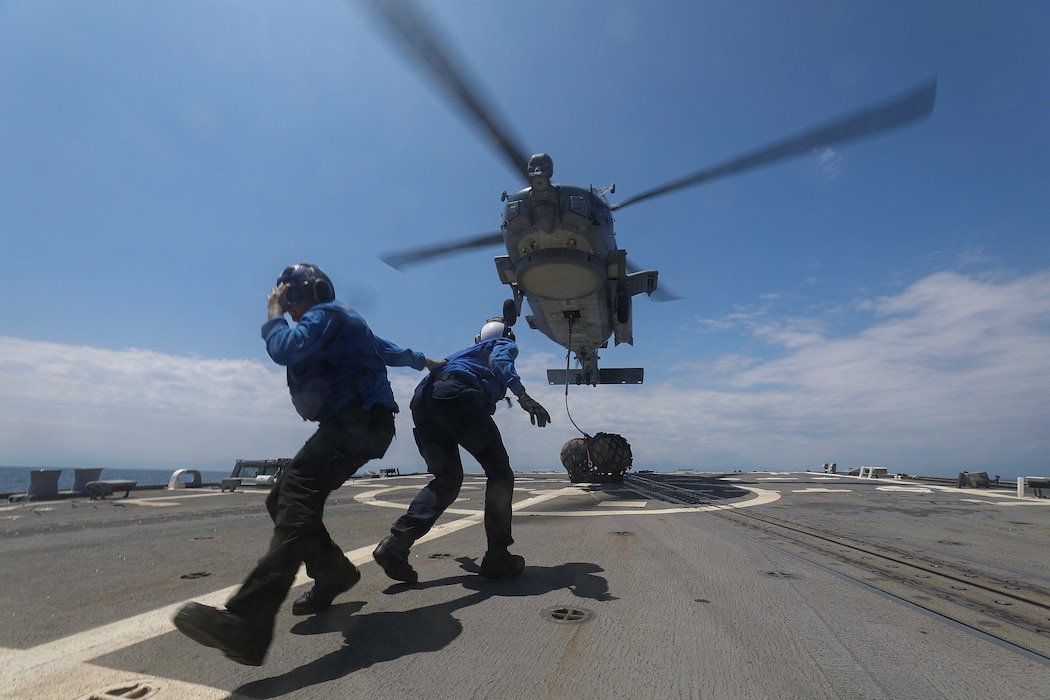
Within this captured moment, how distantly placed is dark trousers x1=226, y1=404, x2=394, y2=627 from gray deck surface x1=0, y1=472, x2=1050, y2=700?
28 cm

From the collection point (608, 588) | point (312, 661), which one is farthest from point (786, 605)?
point (312, 661)

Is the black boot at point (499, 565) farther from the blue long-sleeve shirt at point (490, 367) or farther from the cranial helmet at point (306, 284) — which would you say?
the cranial helmet at point (306, 284)

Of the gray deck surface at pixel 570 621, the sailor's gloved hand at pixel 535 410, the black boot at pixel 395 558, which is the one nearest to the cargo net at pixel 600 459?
the gray deck surface at pixel 570 621

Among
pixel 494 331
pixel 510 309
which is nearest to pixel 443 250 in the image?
pixel 510 309

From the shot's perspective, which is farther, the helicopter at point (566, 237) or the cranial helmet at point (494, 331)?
the helicopter at point (566, 237)

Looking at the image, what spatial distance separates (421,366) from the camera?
314cm

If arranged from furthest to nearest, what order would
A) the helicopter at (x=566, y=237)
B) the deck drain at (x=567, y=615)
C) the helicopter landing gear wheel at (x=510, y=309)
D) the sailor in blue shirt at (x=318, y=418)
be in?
the helicopter landing gear wheel at (x=510, y=309), the helicopter at (x=566, y=237), the deck drain at (x=567, y=615), the sailor in blue shirt at (x=318, y=418)

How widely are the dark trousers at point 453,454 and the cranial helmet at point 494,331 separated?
61cm

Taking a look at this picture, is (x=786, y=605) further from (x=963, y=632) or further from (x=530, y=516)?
(x=530, y=516)

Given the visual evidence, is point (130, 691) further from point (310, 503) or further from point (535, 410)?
point (535, 410)

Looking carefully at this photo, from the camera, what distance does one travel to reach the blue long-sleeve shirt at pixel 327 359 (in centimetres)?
217

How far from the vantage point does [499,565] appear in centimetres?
307

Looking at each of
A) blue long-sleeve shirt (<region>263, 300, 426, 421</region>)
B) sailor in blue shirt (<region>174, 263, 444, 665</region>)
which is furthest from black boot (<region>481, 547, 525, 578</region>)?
blue long-sleeve shirt (<region>263, 300, 426, 421</region>)

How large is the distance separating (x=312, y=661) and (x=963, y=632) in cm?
298
